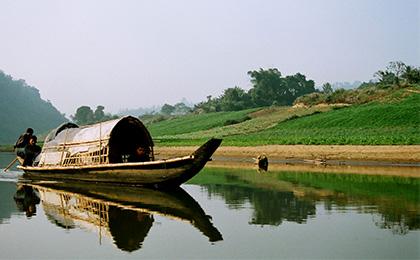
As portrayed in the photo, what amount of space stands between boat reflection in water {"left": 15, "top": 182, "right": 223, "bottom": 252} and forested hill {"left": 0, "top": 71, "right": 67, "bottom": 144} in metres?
102

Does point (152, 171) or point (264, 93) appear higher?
point (264, 93)

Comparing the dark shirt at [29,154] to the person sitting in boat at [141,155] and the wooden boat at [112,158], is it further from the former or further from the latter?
the person sitting in boat at [141,155]

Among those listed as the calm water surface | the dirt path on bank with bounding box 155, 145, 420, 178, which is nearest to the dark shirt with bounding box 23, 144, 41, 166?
the calm water surface

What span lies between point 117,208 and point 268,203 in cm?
400

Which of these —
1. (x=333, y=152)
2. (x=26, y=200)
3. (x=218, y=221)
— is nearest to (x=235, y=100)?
(x=333, y=152)

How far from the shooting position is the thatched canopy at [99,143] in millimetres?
20444

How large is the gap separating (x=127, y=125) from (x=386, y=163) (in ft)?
46.1

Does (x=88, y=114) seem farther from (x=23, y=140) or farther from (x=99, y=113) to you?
(x=23, y=140)

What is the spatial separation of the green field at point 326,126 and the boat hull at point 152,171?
55.2 ft

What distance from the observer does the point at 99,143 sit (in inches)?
806

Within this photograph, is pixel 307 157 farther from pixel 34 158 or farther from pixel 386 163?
pixel 34 158

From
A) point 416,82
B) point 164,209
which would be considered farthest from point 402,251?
point 416,82

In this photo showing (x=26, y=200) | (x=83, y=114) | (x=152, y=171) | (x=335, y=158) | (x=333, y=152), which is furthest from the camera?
(x=83, y=114)

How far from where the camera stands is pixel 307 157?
33344mm
